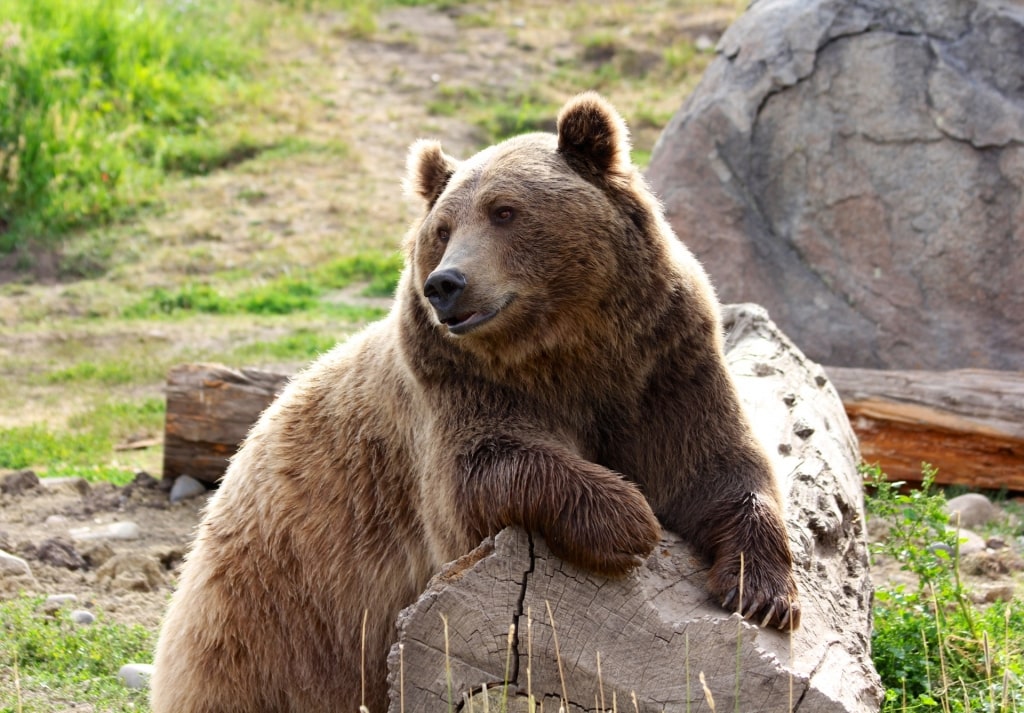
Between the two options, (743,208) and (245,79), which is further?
(245,79)

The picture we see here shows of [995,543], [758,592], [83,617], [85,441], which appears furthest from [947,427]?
[85,441]

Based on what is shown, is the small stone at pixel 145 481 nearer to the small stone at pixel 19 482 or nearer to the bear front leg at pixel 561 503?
the small stone at pixel 19 482

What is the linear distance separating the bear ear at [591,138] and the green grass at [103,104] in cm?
1115

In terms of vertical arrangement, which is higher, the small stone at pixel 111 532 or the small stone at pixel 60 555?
the small stone at pixel 60 555

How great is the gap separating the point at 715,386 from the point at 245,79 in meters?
15.2

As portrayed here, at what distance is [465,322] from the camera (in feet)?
13.2

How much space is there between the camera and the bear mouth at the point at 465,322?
4023mm

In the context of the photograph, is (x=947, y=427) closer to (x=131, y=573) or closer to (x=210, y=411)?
(x=210, y=411)

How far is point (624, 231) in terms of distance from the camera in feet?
14.1

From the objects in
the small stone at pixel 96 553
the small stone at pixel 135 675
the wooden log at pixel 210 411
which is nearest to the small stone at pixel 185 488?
the wooden log at pixel 210 411

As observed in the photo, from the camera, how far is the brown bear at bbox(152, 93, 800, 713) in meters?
3.91

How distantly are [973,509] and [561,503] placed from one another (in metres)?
4.24

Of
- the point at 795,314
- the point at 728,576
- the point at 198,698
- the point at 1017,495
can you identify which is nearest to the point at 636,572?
the point at 728,576

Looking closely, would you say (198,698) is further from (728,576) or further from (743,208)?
(743,208)
